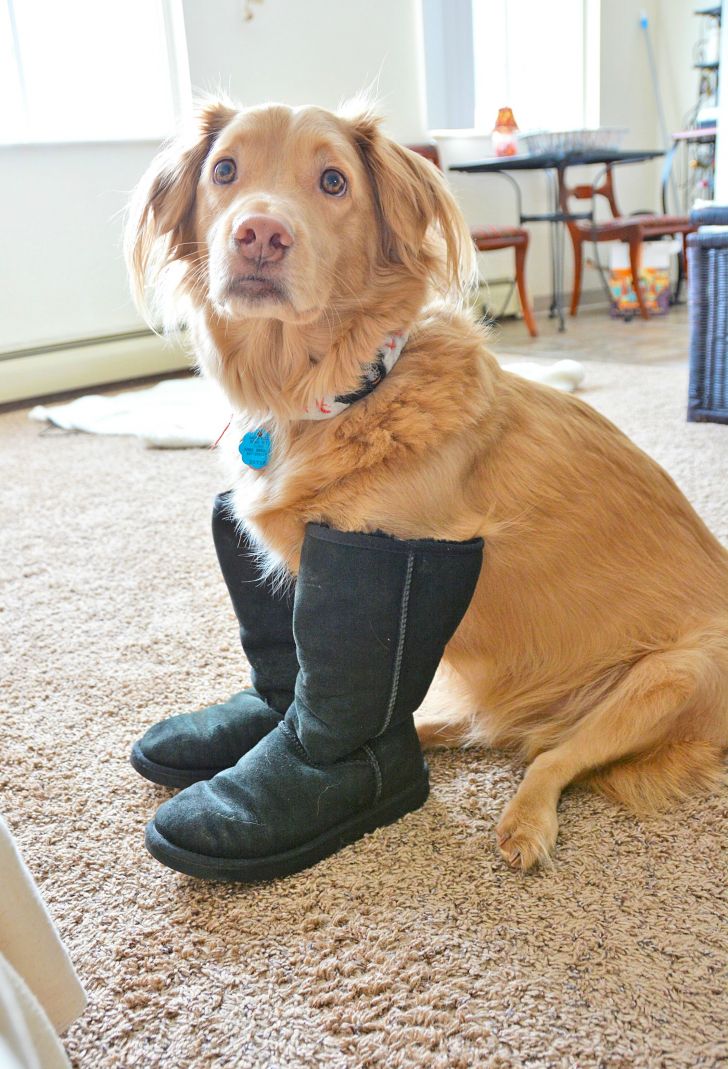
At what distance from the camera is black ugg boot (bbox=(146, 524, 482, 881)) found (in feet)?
3.45

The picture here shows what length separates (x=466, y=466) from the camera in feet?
3.80

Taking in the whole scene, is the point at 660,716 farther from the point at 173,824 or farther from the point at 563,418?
the point at 173,824

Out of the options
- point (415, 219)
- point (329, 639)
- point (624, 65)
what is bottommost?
point (329, 639)

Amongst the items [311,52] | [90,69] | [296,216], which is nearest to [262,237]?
[296,216]

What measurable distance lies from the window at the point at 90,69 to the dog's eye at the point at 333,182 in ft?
11.6

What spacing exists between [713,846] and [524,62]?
281 inches

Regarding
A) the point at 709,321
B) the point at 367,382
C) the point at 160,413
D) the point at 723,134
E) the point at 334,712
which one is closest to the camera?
the point at 334,712

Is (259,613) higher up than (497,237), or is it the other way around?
(497,237)

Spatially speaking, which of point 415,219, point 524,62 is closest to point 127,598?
point 415,219

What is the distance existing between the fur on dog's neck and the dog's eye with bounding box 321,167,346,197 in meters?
0.14

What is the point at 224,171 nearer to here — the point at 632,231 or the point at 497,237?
the point at 497,237

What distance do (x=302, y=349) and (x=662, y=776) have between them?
2.51ft

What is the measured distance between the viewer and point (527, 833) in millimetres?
1088

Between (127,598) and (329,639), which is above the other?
(329,639)
